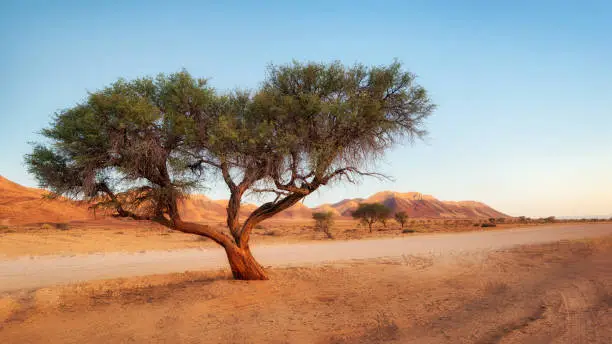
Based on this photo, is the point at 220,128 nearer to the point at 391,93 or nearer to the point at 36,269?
the point at 391,93

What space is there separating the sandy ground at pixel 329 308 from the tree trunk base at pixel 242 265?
0.57 metres

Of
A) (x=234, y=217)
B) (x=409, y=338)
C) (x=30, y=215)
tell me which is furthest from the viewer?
(x=30, y=215)

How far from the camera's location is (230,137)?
429 inches

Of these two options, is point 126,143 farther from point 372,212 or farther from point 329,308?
point 372,212

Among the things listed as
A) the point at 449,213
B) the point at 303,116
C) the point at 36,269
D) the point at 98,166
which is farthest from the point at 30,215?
the point at 449,213

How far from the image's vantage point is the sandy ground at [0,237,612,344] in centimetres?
699

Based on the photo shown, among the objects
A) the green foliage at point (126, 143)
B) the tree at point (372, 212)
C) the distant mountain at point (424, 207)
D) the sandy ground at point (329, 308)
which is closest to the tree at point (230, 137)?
the green foliage at point (126, 143)

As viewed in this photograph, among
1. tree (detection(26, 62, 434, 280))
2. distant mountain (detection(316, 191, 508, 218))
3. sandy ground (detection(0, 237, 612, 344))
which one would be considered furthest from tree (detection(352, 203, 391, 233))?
distant mountain (detection(316, 191, 508, 218))

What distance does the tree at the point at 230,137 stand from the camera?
10.8 m

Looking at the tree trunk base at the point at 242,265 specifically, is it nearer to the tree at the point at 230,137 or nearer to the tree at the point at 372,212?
the tree at the point at 230,137

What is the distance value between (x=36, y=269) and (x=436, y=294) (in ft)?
56.7

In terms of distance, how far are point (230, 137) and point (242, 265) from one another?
442cm

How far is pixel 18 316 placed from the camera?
9.30 metres

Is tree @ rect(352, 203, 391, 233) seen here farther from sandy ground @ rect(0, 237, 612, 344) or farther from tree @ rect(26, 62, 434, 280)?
tree @ rect(26, 62, 434, 280)
